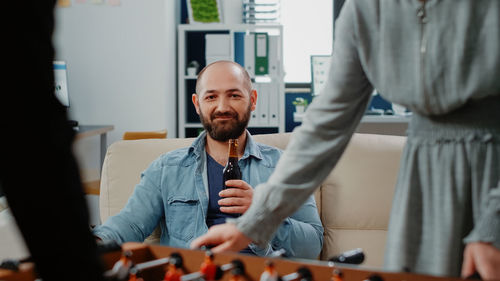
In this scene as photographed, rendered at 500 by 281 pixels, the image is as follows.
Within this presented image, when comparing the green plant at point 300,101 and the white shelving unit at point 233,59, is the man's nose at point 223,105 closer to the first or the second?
the white shelving unit at point 233,59

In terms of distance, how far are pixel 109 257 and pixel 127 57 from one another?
148 inches

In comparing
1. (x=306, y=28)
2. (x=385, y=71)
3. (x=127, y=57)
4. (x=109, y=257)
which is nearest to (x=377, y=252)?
(x=385, y=71)

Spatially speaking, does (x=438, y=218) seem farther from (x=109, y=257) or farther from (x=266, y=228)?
(x=109, y=257)

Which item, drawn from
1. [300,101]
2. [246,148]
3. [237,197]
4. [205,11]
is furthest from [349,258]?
[300,101]

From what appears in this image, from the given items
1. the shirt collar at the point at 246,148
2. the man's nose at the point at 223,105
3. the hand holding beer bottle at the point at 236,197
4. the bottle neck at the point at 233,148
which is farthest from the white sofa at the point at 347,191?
the hand holding beer bottle at the point at 236,197

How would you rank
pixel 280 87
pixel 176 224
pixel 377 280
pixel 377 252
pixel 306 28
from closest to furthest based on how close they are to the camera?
pixel 377 280 < pixel 176 224 < pixel 377 252 < pixel 280 87 < pixel 306 28

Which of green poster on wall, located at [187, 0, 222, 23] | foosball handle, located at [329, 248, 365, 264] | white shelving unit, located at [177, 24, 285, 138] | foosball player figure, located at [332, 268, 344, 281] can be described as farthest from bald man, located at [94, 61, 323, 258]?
green poster on wall, located at [187, 0, 222, 23]

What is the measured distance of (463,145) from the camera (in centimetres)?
88

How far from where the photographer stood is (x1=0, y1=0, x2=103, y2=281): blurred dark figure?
389mm

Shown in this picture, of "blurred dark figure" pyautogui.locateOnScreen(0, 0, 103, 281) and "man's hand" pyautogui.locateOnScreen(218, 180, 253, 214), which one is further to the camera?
"man's hand" pyautogui.locateOnScreen(218, 180, 253, 214)

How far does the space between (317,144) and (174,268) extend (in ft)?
1.22

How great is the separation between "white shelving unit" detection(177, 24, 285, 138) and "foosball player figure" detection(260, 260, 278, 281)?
3562 millimetres

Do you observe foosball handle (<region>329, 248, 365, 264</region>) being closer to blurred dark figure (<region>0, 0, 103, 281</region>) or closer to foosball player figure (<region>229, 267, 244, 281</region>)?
foosball player figure (<region>229, 267, 244, 281</region>)

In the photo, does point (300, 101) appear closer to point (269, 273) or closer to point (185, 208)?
point (185, 208)
